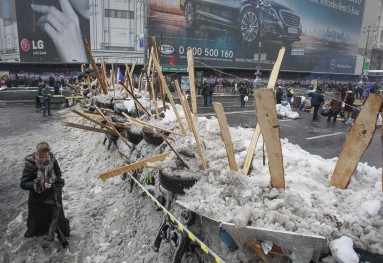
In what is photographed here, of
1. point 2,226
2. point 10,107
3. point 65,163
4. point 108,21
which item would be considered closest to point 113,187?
point 2,226

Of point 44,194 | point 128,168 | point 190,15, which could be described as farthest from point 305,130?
point 190,15

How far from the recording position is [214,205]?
2719 millimetres

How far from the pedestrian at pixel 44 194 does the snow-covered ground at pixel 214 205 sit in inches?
8.0

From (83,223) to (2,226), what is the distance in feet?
4.40

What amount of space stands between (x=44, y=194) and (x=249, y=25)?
42473 mm

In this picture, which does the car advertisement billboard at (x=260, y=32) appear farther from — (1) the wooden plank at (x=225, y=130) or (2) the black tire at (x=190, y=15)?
(1) the wooden plank at (x=225, y=130)

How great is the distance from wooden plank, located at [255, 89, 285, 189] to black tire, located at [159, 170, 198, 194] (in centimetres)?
96

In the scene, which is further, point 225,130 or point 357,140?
point 225,130

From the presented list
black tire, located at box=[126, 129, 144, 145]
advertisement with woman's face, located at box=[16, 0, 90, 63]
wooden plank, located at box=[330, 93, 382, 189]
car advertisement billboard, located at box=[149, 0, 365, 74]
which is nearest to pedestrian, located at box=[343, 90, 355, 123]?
black tire, located at box=[126, 129, 144, 145]

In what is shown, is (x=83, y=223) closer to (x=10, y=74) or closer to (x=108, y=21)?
(x=10, y=74)

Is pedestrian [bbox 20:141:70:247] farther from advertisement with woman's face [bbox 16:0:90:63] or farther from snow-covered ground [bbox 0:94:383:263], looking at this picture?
advertisement with woman's face [bbox 16:0:90:63]

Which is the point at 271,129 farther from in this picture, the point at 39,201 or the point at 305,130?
the point at 305,130

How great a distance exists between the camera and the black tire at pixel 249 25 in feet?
135

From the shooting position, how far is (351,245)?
6.72 feet
